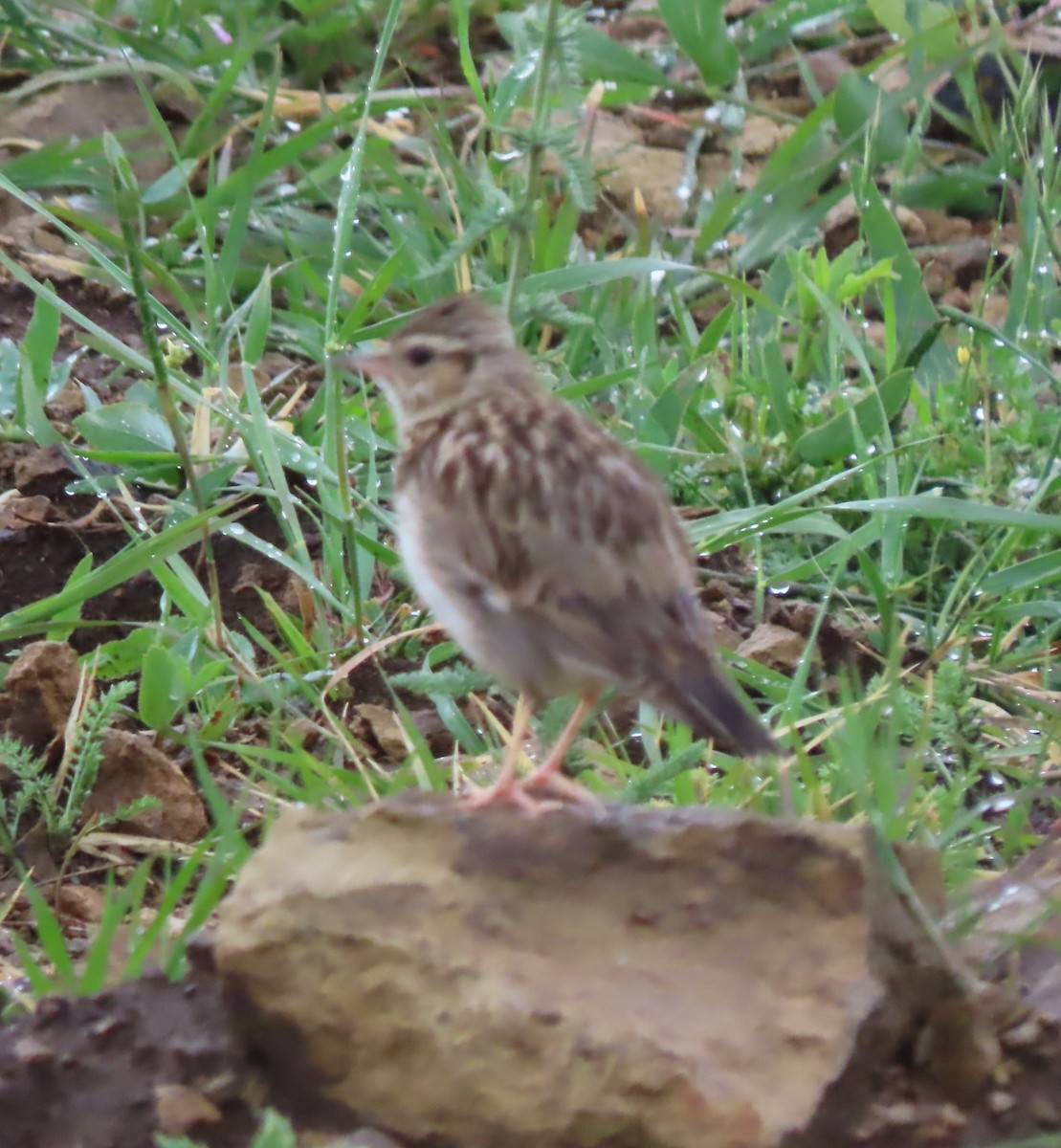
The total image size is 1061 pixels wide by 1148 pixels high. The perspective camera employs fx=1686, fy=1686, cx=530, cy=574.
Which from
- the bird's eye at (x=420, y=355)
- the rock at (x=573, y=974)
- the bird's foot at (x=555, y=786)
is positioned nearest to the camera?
the rock at (x=573, y=974)

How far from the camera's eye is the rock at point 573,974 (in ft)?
9.05

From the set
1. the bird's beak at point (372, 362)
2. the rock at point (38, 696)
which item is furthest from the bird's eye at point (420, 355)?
the rock at point (38, 696)

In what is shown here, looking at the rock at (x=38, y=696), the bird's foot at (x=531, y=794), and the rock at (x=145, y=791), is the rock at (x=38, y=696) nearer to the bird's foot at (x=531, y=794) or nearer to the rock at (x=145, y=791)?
the rock at (x=145, y=791)

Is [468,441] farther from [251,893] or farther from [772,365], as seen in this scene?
[772,365]

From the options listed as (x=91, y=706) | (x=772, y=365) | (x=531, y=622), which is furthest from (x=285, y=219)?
(x=531, y=622)

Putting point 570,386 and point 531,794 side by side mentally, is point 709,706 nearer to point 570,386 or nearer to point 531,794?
point 531,794

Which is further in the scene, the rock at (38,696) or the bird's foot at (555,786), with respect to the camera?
the rock at (38,696)

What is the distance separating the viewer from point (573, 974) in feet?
9.71

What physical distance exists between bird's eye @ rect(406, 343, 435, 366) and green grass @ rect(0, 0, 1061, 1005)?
339 millimetres

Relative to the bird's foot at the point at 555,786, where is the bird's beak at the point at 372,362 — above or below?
above

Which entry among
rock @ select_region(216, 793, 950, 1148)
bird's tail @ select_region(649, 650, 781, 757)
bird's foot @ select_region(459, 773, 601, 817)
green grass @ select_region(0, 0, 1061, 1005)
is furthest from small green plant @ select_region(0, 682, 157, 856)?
bird's tail @ select_region(649, 650, 781, 757)

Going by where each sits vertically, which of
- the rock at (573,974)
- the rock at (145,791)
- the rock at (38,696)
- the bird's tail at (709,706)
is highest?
the bird's tail at (709,706)

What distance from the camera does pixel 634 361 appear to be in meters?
6.61

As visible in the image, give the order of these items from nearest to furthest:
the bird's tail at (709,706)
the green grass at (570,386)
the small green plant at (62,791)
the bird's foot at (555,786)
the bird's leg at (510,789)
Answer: the bird's tail at (709,706) < the bird's leg at (510,789) < the bird's foot at (555,786) < the small green plant at (62,791) < the green grass at (570,386)
